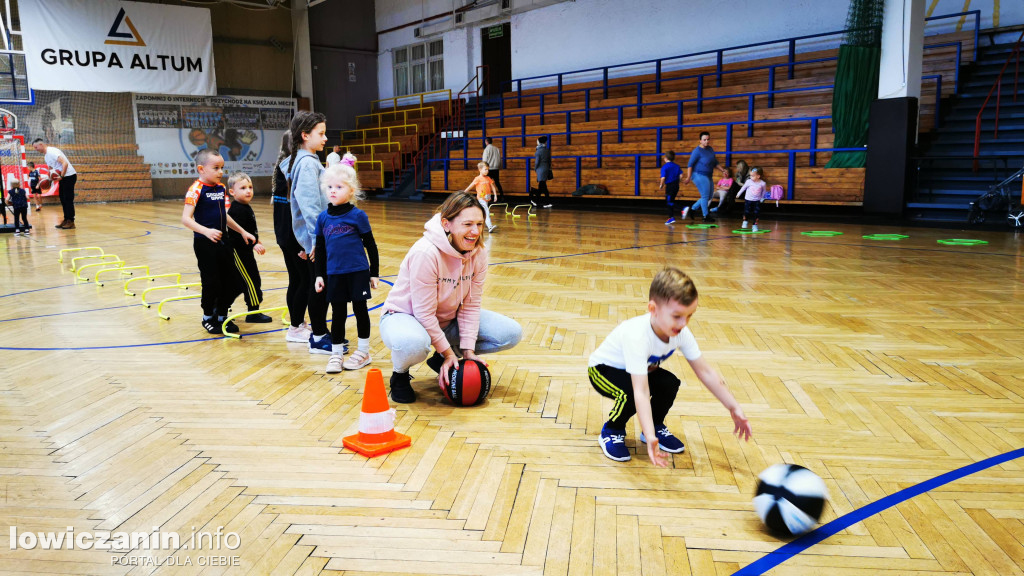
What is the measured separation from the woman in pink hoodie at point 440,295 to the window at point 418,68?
2107 cm

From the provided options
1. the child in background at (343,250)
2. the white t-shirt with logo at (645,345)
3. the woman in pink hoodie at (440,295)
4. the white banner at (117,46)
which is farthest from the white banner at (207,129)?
the white t-shirt with logo at (645,345)

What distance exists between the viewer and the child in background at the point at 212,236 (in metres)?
4.69

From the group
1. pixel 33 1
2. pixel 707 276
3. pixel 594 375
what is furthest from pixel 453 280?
pixel 33 1

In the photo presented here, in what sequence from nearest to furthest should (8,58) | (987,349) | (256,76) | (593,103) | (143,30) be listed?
(987,349)
(8,58)
(593,103)
(143,30)
(256,76)

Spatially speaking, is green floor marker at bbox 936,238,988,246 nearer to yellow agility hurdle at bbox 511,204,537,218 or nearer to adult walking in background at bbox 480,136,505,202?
yellow agility hurdle at bbox 511,204,537,218

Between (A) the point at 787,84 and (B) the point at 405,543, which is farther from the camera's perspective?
(A) the point at 787,84

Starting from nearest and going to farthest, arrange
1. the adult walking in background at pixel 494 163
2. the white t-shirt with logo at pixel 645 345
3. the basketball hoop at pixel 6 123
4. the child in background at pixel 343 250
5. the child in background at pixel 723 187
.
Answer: the white t-shirt with logo at pixel 645 345 < the child in background at pixel 343 250 < the child in background at pixel 723 187 < the adult walking in background at pixel 494 163 < the basketball hoop at pixel 6 123

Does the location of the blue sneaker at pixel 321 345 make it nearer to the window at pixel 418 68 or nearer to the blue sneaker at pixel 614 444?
the blue sneaker at pixel 614 444

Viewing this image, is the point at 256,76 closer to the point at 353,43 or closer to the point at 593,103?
the point at 353,43

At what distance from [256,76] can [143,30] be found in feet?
13.3

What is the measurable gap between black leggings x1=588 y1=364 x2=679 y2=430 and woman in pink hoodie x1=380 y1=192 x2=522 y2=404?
814 mm

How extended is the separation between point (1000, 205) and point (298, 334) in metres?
A: 10.3

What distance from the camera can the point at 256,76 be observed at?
942 inches

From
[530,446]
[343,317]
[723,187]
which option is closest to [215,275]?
[343,317]
